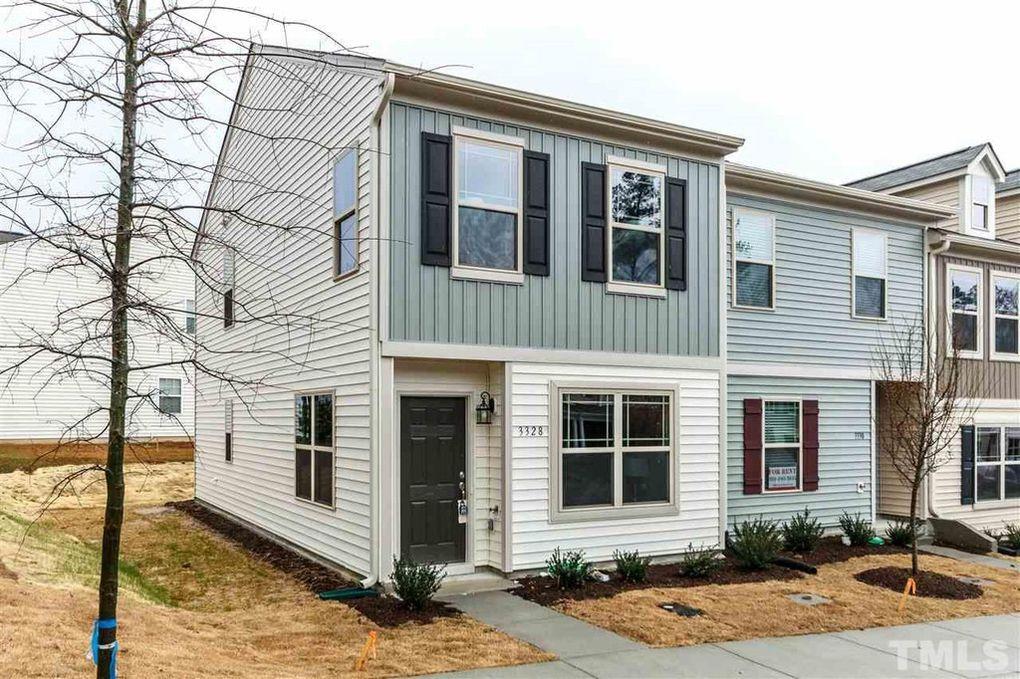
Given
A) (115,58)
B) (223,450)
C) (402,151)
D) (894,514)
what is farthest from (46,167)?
(894,514)

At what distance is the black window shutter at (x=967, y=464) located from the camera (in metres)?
14.9

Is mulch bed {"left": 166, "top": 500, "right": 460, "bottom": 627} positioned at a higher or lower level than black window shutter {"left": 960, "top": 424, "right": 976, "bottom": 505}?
lower

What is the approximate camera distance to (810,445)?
517 inches

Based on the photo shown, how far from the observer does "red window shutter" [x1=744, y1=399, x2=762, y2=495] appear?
12.5 m

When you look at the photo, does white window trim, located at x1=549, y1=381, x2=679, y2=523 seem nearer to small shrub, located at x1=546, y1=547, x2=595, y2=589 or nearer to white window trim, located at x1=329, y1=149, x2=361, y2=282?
small shrub, located at x1=546, y1=547, x2=595, y2=589

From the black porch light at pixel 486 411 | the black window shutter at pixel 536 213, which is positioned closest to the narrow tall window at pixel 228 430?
the black porch light at pixel 486 411

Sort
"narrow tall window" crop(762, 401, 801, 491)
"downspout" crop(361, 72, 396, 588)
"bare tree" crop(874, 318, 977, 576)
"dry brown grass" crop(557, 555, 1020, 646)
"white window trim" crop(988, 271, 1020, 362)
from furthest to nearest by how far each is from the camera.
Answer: "white window trim" crop(988, 271, 1020, 362) → "bare tree" crop(874, 318, 977, 576) → "narrow tall window" crop(762, 401, 801, 491) → "downspout" crop(361, 72, 396, 588) → "dry brown grass" crop(557, 555, 1020, 646)

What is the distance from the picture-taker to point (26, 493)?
18250 millimetres

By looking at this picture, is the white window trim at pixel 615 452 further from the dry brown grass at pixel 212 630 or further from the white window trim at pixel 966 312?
the white window trim at pixel 966 312

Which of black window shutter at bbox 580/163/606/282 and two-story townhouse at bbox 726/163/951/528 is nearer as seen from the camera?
black window shutter at bbox 580/163/606/282

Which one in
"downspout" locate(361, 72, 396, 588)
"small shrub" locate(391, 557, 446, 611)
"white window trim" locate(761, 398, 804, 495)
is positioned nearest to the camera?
"small shrub" locate(391, 557, 446, 611)

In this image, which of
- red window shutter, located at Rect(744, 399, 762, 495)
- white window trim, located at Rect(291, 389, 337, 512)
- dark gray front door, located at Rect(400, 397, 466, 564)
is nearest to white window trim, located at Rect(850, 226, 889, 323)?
red window shutter, located at Rect(744, 399, 762, 495)

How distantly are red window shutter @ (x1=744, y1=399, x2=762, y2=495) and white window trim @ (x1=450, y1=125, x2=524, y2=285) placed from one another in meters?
4.56

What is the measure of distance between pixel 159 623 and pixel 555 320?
207 inches
